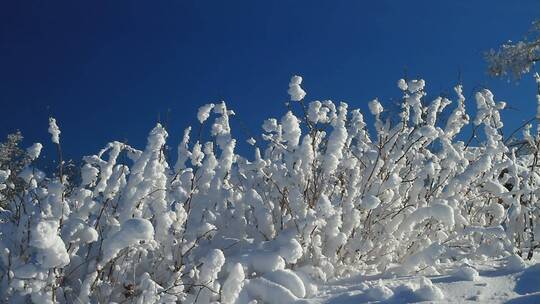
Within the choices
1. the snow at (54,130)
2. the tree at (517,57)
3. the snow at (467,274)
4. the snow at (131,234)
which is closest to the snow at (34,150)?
the snow at (54,130)

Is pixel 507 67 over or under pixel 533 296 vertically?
over

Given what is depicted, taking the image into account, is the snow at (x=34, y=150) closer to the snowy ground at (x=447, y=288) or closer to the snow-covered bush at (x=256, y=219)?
the snow-covered bush at (x=256, y=219)

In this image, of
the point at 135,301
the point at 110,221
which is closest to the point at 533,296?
the point at 135,301

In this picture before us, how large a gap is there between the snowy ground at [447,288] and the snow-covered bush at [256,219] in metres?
0.05

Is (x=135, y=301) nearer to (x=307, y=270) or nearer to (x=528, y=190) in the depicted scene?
(x=307, y=270)

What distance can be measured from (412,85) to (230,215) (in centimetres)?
158

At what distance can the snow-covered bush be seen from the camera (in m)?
2.11

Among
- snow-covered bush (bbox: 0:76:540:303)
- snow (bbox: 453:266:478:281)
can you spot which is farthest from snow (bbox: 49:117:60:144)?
snow (bbox: 453:266:478:281)

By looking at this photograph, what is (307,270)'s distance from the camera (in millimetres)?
2502

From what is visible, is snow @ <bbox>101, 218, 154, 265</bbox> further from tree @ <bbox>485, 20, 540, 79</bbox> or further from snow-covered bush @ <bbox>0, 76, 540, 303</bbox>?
tree @ <bbox>485, 20, 540, 79</bbox>

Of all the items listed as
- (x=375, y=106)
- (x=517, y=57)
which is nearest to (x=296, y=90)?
(x=375, y=106)

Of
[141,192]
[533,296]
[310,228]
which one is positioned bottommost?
[533,296]

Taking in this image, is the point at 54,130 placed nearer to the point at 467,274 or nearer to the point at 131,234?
the point at 131,234

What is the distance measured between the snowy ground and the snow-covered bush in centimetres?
5
